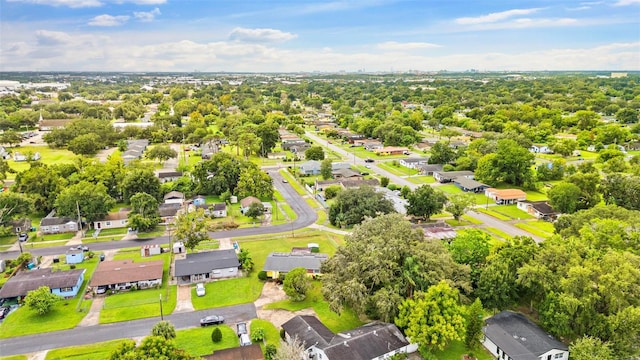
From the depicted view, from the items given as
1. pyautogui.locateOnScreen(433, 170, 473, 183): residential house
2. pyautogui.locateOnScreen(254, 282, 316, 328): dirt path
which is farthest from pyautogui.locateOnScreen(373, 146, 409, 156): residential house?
pyautogui.locateOnScreen(254, 282, 316, 328): dirt path

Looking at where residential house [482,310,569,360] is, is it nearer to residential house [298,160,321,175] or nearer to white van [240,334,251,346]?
white van [240,334,251,346]

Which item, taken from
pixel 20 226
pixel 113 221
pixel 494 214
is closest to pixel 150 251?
pixel 113 221

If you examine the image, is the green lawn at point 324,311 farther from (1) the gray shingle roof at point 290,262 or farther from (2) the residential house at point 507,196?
(2) the residential house at point 507,196

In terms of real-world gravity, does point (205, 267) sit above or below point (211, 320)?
above

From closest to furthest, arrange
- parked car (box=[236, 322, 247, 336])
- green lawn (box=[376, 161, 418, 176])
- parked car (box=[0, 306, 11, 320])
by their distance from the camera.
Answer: parked car (box=[236, 322, 247, 336]) < parked car (box=[0, 306, 11, 320]) < green lawn (box=[376, 161, 418, 176])

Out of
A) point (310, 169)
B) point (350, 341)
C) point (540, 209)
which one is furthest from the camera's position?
point (310, 169)

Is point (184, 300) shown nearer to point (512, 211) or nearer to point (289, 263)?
point (289, 263)
